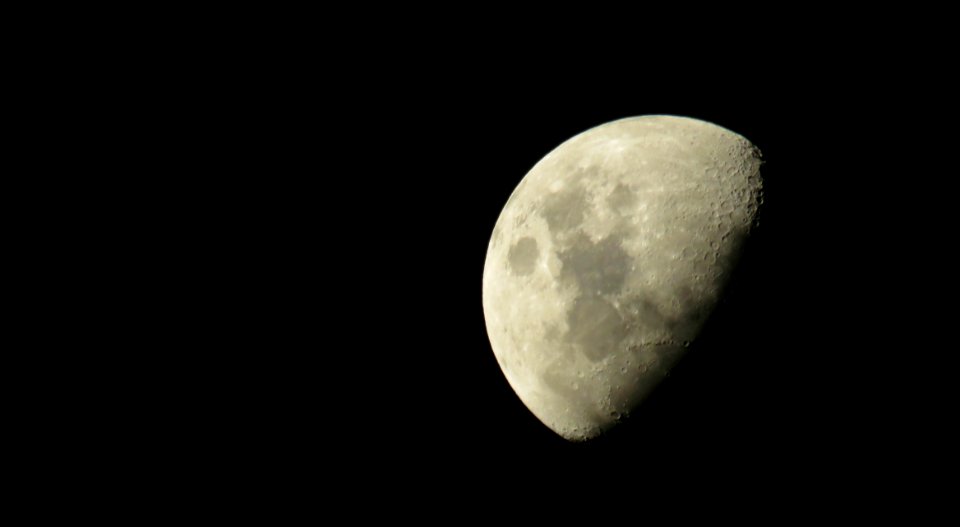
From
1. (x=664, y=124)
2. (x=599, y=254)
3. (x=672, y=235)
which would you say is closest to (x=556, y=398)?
(x=599, y=254)

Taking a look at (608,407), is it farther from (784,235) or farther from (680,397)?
(784,235)

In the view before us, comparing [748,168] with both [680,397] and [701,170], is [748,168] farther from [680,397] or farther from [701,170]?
[680,397]

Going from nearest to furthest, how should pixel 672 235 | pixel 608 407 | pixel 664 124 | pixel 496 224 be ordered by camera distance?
pixel 672 235
pixel 608 407
pixel 664 124
pixel 496 224

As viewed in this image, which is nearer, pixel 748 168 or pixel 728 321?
pixel 728 321

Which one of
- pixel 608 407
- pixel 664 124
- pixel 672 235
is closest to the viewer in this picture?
pixel 672 235

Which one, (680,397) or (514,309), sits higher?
(514,309)

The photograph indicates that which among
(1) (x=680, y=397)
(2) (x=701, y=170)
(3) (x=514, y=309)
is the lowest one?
(1) (x=680, y=397)
